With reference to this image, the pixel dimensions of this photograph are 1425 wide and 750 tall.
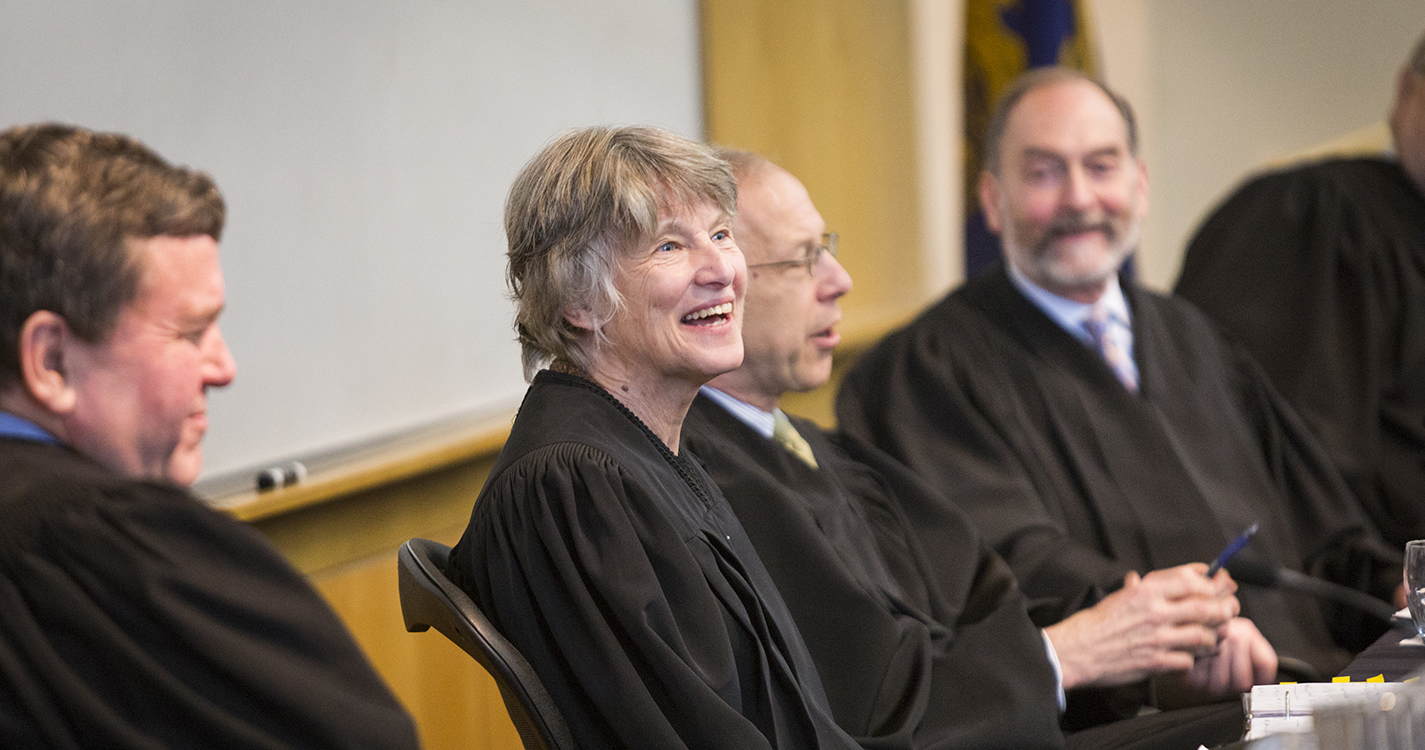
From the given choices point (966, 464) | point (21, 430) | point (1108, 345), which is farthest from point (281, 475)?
point (1108, 345)

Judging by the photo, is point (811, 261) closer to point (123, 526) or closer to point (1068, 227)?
point (1068, 227)

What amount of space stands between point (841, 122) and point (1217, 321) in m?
1.83

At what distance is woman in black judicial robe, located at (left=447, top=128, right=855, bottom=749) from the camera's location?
5.25ft

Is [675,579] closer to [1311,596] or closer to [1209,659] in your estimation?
[1209,659]

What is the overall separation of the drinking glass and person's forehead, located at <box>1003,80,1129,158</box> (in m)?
1.42

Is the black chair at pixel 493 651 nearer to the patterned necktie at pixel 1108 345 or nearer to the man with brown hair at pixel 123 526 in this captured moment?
the man with brown hair at pixel 123 526

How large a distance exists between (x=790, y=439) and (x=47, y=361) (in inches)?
52.5

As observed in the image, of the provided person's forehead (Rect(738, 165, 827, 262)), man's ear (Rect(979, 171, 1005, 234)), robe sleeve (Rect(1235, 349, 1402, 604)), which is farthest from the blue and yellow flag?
person's forehead (Rect(738, 165, 827, 262))

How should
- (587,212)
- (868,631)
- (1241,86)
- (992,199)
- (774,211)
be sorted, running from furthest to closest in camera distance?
(1241,86), (992,199), (774,211), (868,631), (587,212)

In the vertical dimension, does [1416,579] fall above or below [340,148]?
below

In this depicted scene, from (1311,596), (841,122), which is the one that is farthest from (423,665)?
(841,122)

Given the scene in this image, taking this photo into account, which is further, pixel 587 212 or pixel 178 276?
pixel 587 212

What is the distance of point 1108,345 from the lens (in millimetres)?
3057

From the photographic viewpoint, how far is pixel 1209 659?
236 centimetres
